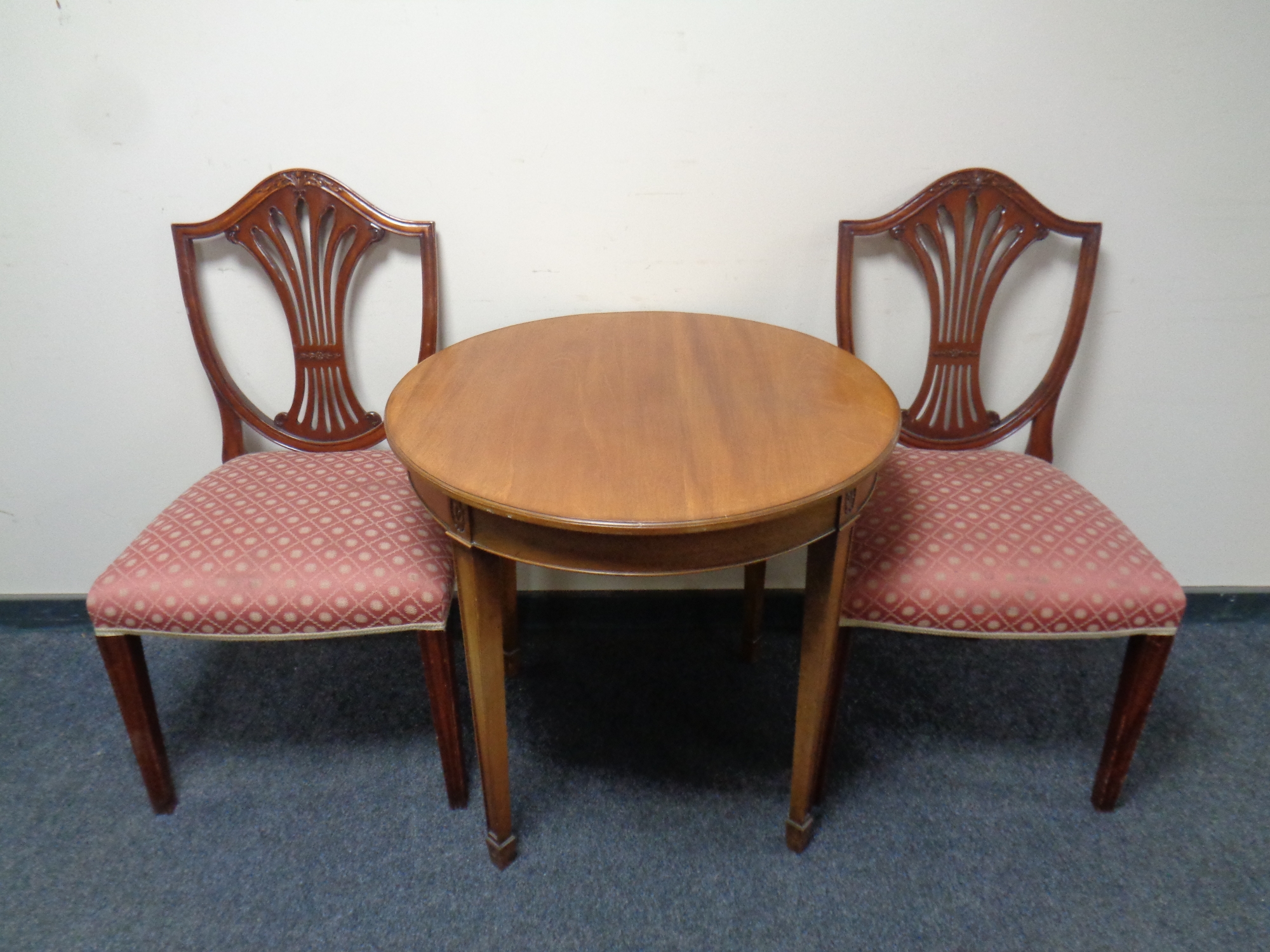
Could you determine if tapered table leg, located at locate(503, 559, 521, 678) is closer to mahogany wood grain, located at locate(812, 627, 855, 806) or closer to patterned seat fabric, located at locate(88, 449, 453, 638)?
patterned seat fabric, located at locate(88, 449, 453, 638)

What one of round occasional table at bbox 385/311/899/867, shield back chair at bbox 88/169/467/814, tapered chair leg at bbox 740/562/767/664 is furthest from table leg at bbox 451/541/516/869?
tapered chair leg at bbox 740/562/767/664

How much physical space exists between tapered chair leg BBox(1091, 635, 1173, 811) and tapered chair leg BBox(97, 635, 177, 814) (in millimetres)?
1642

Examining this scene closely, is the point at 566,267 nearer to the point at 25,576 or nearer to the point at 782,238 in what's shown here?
the point at 782,238

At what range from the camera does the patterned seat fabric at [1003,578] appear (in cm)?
127

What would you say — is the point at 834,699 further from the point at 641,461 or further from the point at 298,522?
the point at 298,522

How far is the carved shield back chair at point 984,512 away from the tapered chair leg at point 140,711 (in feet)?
3.85

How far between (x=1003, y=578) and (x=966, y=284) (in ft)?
1.99

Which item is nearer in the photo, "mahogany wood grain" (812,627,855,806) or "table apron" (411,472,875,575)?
"table apron" (411,472,875,575)

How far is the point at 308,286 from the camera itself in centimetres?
156

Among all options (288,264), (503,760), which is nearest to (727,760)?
(503,760)

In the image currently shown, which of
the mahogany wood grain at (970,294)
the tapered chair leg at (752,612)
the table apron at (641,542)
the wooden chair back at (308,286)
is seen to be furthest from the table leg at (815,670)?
the wooden chair back at (308,286)

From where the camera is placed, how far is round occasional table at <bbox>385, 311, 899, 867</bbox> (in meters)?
0.97

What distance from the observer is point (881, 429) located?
1127 mm

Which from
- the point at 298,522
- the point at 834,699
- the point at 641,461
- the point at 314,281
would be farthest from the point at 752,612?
the point at 314,281
